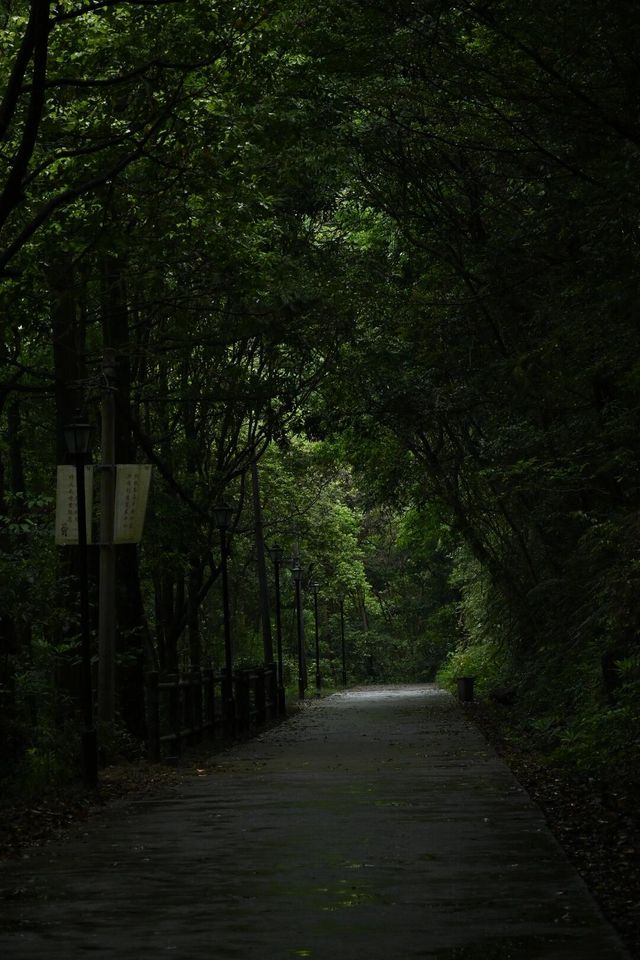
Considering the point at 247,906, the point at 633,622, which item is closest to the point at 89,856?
the point at 247,906

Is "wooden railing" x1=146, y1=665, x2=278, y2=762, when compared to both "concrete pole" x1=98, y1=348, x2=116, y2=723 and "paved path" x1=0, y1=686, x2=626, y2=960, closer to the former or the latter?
"concrete pole" x1=98, y1=348, x2=116, y2=723

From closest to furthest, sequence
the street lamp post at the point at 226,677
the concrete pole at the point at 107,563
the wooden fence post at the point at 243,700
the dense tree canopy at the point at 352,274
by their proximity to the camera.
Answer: the dense tree canopy at the point at 352,274 < the concrete pole at the point at 107,563 < the street lamp post at the point at 226,677 < the wooden fence post at the point at 243,700

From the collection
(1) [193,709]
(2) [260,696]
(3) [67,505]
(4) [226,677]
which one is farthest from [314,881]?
(2) [260,696]

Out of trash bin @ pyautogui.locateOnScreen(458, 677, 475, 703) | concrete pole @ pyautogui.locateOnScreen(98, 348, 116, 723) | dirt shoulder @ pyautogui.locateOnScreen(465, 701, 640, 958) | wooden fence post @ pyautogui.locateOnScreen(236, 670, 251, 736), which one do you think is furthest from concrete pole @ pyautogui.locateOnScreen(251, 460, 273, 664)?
dirt shoulder @ pyautogui.locateOnScreen(465, 701, 640, 958)

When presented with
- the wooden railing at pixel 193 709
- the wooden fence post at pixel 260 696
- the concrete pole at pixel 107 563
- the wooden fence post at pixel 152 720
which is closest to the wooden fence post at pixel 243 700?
the wooden railing at pixel 193 709

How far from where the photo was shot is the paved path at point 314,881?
6762 millimetres

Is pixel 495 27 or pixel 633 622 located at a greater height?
pixel 495 27

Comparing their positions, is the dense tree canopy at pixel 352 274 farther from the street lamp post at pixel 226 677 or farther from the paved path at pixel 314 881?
the paved path at pixel 314 881

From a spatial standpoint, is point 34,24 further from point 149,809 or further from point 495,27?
point 149,809

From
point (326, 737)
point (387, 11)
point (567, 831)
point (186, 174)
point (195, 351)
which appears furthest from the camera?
point (195, 351)

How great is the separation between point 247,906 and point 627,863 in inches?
112

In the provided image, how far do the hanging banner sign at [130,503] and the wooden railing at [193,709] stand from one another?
2.04 m

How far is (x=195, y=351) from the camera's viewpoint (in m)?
29.4

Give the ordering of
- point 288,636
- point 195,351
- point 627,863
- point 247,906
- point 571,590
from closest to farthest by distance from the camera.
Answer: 1. point 247,906
2. point 627,863
3. point 571,590
4. point 195,351
5. point 288,636
